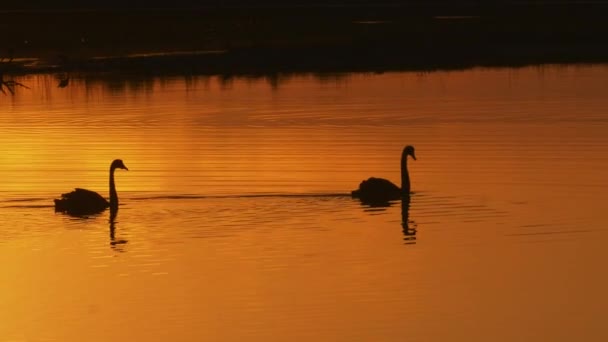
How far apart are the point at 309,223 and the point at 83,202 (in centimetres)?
309

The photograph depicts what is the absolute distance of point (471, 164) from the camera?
2419cm

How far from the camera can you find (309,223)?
19.4 m

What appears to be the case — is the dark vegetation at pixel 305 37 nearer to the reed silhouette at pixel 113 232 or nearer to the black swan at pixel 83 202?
the black swan at pixel 83 202

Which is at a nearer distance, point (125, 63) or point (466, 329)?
point (466, 329)

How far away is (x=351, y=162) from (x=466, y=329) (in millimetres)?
11634

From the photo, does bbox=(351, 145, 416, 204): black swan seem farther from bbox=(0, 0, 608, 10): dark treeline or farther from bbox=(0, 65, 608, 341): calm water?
bbox=(0, 0, 608, 10): dark treeline

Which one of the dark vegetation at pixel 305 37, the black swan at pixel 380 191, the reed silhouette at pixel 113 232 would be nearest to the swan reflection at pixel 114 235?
the reed silhouette at pixel 113 232

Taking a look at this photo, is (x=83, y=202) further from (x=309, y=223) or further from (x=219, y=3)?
(x=219, y=3)

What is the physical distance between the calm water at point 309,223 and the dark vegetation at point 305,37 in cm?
1028

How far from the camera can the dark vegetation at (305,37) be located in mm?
45969

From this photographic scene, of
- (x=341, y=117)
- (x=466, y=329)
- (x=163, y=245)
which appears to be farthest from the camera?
(x=341, y=117)

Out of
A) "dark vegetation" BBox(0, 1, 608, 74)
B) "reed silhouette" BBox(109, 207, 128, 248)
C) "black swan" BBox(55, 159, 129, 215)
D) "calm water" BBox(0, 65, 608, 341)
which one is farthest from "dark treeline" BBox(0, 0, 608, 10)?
"reed silhouette" BBox(109, 207, 128, 248)

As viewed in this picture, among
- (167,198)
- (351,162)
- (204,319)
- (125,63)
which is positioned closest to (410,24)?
(125,63)

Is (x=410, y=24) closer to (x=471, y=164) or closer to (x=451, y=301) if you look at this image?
(x=471, y=164)
